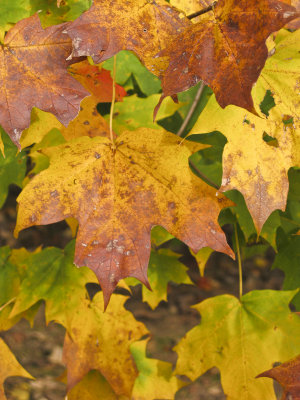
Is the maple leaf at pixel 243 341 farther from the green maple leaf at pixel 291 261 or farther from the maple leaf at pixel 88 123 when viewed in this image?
the maple leaf at pixel 88 123

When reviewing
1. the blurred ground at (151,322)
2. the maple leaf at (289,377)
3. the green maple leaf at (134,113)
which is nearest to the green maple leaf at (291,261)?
the maple leaf at (289,377)

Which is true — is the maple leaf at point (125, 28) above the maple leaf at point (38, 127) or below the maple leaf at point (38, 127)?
above

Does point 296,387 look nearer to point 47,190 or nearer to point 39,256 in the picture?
point 47,190

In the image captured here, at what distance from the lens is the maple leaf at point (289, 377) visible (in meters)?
0.91

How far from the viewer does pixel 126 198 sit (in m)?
1.03

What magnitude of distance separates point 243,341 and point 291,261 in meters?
0.32

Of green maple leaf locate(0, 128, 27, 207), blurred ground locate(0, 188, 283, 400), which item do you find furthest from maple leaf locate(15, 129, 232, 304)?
blurred ground locate(0, 188, 283, 400)

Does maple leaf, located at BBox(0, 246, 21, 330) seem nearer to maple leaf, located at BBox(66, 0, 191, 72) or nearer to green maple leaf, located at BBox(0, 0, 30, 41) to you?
green maple leaf, located at BBox(0, 0, 30, 41)

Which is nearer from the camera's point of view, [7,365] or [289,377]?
[289,377]

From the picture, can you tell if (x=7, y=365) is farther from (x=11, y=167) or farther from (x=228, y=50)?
(x=228, y=50)

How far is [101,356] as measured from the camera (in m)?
1.39

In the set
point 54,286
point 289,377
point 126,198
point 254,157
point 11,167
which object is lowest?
point 54,286

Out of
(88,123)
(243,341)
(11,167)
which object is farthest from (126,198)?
(243,341)

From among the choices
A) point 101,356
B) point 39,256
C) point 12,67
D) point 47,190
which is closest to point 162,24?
point 12,67
